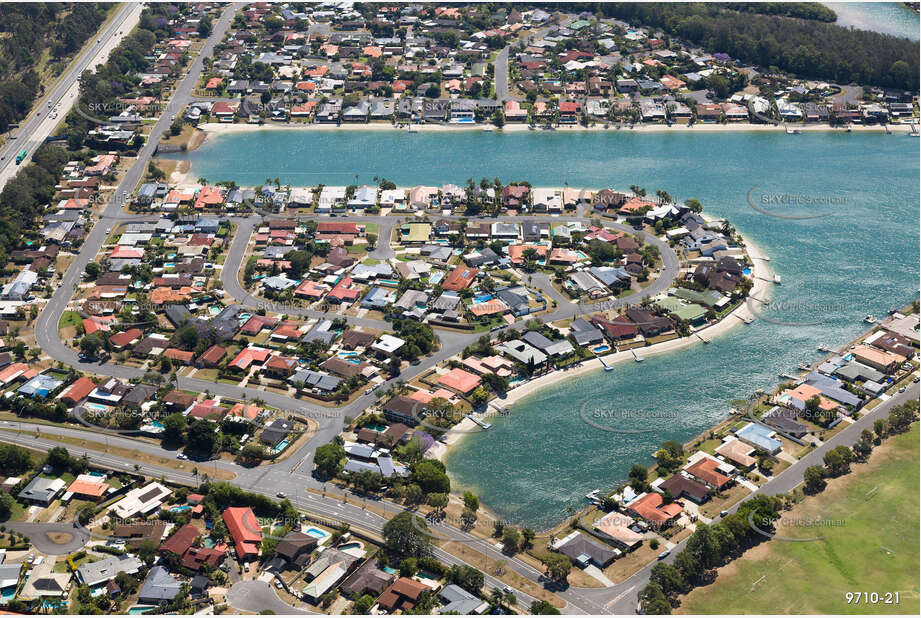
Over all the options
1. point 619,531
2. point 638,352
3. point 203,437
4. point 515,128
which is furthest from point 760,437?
point 515,128

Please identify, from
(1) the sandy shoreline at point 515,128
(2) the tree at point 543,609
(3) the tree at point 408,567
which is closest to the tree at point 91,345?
(3) the tree at point 408,567

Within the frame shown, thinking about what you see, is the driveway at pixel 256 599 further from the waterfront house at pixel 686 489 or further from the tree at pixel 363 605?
the waterfront house at pixel 686 489

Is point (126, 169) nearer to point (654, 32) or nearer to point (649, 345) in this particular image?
point (649, 345)

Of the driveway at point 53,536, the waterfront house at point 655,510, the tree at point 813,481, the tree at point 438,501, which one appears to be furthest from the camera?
the tree at point 813,481

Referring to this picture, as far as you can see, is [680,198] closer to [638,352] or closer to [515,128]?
[515,128]

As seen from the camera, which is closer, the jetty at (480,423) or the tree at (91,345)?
the jetty at (480,423)

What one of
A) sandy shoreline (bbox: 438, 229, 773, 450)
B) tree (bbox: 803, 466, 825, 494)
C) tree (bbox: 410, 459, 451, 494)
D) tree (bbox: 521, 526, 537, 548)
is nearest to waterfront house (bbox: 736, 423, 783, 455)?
tree (bbox: 803, 466, 825, 494)

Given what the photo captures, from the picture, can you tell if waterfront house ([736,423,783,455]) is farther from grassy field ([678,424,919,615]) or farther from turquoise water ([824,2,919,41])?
turquoise water ([824,2,919,41])

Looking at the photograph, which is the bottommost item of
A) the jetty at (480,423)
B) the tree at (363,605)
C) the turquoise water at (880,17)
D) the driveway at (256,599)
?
the driveway at (256,599)
